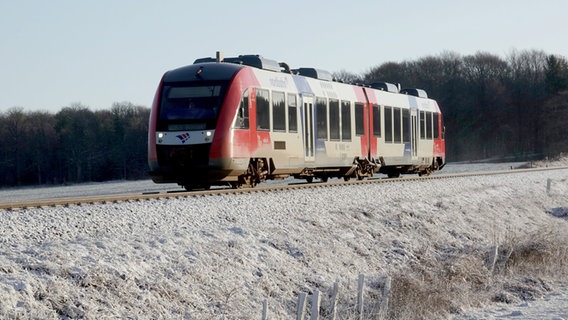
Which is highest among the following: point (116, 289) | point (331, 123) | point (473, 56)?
point (473, 56)

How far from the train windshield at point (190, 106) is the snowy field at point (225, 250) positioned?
96.4 inches

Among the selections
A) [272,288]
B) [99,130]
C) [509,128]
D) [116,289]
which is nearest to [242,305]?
[272,288]

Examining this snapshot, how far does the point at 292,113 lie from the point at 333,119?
292cm

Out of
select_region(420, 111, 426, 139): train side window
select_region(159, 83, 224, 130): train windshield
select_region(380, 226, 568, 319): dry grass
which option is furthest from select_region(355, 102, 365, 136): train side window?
select_region(159, 83, 224, 130): train windshield

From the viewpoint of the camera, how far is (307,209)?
60.6ft

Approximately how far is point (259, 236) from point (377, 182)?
1159cm

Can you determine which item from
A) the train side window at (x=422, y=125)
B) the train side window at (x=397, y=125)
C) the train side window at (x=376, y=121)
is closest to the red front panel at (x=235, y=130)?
the train side window at (x=376, y=121)

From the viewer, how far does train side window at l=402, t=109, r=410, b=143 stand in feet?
105

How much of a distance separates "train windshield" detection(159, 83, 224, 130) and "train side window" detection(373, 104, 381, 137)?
390 inches

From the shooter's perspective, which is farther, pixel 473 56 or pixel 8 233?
pixel 473 56

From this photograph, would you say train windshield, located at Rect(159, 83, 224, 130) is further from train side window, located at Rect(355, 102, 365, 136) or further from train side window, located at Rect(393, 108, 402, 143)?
train side window, located at Rect(393, 108, 402, 143)

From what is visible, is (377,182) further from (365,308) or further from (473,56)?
(473,56)

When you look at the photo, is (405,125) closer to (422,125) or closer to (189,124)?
(422,125)

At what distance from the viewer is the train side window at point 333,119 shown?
25828mm
